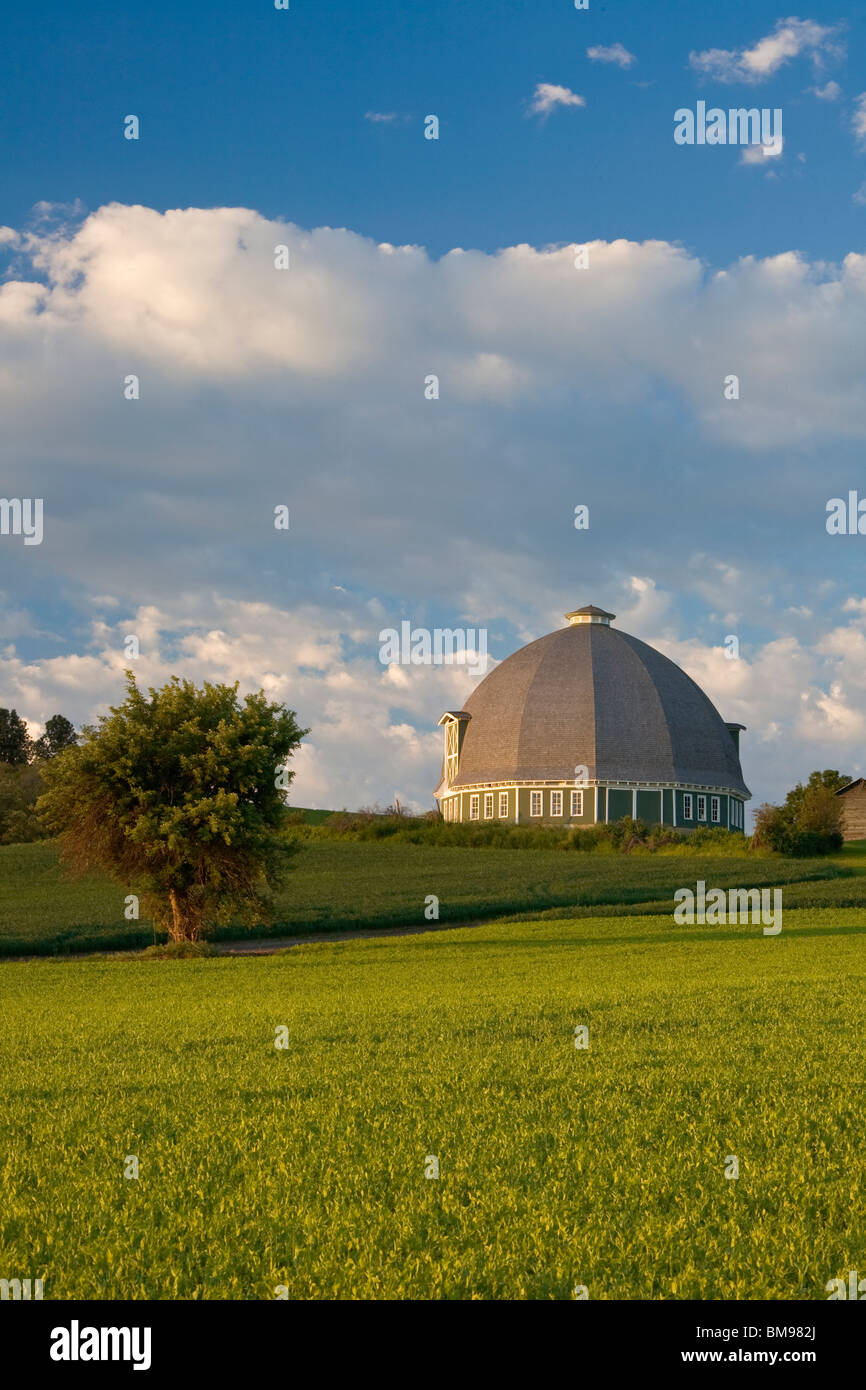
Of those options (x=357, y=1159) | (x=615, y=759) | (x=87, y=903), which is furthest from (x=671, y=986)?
(x=615, y=759)

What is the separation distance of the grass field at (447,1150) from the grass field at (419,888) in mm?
28001

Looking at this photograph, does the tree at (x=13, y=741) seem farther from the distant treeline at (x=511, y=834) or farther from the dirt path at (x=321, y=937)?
the dirt path at (x=321, y=937)

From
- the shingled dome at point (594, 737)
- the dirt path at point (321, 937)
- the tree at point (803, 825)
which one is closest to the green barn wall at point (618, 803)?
the shingled dome at point (594, 737)

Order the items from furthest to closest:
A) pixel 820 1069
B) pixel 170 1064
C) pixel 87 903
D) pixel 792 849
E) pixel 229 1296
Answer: pixel 792 849
pixel 87 903
pixel 170 1064
pixel 820 1069
pixel 229 1296

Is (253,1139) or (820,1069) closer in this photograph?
(253,1139)

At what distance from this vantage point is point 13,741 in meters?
129

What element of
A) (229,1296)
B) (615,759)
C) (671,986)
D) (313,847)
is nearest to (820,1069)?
(229,1296)

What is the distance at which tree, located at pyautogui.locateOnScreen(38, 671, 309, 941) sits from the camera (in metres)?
36.5

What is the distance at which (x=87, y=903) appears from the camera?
51750 mm

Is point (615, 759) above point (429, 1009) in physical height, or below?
above

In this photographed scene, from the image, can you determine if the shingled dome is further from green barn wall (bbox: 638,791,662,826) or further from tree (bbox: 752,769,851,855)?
tree (bbox: 752,769,851,855)
